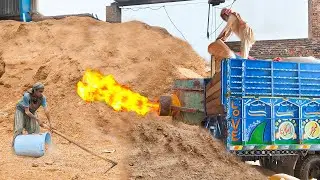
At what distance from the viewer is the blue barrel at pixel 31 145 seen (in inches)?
323

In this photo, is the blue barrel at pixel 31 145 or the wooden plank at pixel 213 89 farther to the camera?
the wooden plank at pixel 213 89

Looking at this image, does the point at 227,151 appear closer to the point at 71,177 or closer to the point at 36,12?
the point at 71,177

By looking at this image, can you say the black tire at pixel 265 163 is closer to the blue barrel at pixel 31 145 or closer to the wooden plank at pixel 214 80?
the wooden plank at pixel 214 80

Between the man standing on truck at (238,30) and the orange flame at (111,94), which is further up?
the man standing on truck at (238,30)

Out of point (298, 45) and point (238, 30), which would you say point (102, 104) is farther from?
point (298, 45)

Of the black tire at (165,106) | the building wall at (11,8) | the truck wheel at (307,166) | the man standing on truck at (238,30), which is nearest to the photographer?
the truck wheel at (307,166)

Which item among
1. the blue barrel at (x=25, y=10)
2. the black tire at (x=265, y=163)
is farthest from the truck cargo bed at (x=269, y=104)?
the blue barrel at (x=25, y=10)

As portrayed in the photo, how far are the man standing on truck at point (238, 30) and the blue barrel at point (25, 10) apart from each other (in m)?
14.0

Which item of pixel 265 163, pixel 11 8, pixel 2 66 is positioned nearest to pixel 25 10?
pixel 11 8

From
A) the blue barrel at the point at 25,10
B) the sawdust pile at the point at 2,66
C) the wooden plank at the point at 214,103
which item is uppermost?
the blue barrel at the point at 25,10

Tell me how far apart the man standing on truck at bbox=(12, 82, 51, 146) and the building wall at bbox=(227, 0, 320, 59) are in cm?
1155

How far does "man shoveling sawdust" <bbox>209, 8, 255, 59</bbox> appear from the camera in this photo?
417 inches

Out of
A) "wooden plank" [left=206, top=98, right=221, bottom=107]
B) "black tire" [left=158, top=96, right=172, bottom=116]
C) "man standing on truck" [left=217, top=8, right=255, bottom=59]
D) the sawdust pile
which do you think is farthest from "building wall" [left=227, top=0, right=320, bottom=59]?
the sawdust pile

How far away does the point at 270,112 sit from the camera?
912 cm
